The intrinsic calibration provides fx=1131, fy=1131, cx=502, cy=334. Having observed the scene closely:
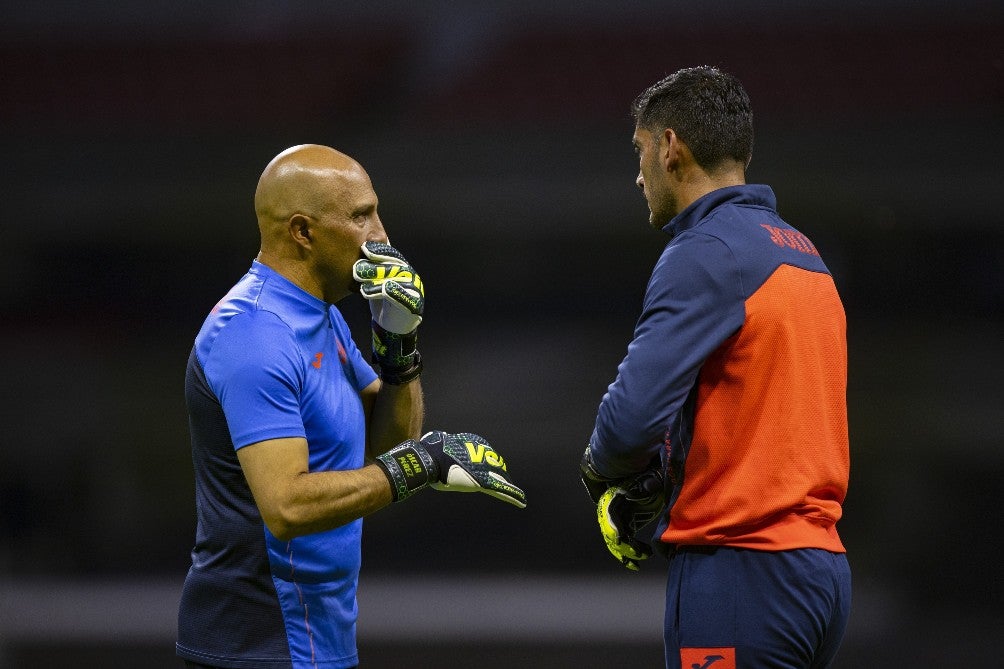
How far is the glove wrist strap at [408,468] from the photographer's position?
6.13ft

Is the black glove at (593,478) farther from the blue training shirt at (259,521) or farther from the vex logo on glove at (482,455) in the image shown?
the blue training shirt at (259,521)

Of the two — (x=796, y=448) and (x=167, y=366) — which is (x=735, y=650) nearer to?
(x=796, y=448)

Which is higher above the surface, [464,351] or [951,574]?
[464,351]

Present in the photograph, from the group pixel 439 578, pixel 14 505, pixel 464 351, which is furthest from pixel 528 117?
pixel 14 505

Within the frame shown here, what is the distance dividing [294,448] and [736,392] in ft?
2.32

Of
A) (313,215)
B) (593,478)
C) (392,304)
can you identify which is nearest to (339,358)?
(392,304)

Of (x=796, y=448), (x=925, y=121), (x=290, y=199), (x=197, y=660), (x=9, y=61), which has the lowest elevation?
(x=197, y=660)

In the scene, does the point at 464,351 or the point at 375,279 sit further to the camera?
the point at 464,351

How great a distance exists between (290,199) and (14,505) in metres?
4.70

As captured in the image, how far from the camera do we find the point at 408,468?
1895 millimetres

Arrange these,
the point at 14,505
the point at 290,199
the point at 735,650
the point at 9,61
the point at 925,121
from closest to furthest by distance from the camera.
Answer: the point at 735,650
the point at 290,199
the point at 14,505
the point at 925,121
the point at 9,61

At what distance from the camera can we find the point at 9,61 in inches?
316

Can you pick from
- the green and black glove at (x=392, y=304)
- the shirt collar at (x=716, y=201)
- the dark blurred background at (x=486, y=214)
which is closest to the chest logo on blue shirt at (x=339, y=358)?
the green and black glove at (x=392, y=304)

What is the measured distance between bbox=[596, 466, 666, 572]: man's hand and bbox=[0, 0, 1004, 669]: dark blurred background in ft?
12.7
